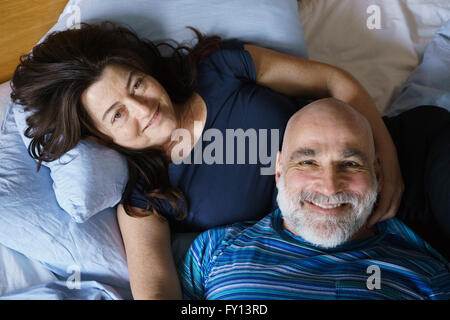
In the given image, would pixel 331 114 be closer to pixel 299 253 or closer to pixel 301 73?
pixel 301 73

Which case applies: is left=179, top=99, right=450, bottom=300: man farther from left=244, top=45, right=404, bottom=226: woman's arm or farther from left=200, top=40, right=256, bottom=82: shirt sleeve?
left=200, top=40, right=256, bottom=82: shirt sleeve

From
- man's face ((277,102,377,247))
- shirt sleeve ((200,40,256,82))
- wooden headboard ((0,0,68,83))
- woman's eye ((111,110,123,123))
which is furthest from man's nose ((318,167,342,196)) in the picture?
wooden headboard ((0,0,68,83))

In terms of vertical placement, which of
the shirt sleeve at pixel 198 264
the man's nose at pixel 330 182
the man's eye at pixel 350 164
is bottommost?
the shirt sleeve at pixel 198 264

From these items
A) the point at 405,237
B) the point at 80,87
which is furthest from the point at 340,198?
the point at 80,87

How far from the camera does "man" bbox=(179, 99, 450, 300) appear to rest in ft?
3.08

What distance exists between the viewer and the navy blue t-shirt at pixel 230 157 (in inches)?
45.9

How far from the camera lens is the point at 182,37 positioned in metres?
1.33

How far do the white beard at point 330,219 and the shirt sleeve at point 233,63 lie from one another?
463 millimetres

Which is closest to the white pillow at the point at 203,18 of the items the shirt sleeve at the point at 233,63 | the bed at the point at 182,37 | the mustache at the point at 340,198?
the bed at the point at 182,37

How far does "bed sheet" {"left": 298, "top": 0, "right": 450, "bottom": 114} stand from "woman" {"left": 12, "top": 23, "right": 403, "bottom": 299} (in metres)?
0.25

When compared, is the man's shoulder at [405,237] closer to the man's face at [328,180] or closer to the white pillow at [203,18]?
the man's face at [328,180]

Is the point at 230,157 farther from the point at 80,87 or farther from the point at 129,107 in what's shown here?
the point at 80,87

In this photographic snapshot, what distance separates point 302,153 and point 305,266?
29 cm

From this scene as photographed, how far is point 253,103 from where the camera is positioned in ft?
3.99
